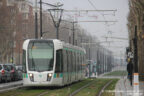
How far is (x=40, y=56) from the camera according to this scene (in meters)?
29.2

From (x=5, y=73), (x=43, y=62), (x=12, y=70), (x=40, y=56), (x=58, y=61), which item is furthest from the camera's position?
(x=12, y=70)

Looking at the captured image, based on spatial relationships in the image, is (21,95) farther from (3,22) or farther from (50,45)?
(3,22)

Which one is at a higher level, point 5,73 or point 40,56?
point 40,56

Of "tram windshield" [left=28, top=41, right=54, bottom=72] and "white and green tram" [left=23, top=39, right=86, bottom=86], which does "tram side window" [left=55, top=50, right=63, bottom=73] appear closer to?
"white and green tram" [left=23, top=39, right=86, bottom=86]

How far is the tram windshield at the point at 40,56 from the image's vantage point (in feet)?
95.3

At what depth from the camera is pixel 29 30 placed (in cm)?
9975

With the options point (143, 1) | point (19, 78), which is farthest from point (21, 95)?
point (19, 78)

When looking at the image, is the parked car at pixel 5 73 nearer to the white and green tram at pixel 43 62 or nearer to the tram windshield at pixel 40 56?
the white and green tram at pixel 43 62

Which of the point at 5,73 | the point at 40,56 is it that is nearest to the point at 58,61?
the point at 40,56

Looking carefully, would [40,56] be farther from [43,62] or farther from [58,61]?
[58,61]

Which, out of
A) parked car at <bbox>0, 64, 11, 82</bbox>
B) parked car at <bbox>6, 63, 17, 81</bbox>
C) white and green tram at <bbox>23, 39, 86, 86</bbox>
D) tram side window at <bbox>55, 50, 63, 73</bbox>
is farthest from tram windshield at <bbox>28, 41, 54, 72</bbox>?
parked car at <bbox>6, 63, 17, 81</bbox>

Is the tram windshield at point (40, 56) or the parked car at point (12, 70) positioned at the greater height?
the tram windshield at point (40, 56)

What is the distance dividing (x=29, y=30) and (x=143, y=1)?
224 feet

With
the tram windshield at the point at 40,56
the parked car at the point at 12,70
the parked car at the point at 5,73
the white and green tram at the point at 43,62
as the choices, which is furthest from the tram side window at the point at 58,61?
the parked car at the point at 12,70
